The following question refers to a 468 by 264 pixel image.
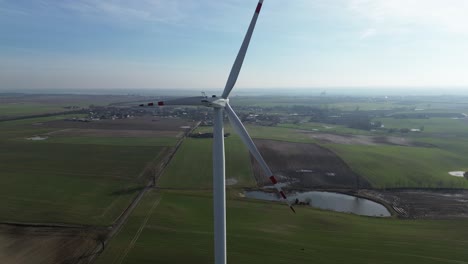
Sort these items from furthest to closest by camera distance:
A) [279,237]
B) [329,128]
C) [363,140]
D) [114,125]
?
[329,128], [114,125], [363,140], [279,237]

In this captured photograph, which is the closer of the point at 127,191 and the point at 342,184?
the point at 127,191

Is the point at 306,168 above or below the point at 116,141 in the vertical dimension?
below

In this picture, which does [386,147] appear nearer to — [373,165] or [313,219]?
[373,165]

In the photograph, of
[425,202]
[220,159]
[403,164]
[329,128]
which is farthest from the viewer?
[329,128]

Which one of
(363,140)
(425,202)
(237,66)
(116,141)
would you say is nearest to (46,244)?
(237,66)

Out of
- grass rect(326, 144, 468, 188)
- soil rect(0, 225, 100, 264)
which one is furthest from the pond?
soil rect(0, 225, 100, 264)

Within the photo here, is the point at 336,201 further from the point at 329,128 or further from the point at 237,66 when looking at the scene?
the point at 329,128

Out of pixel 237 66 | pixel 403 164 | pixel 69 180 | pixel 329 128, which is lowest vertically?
pixel 69 180
